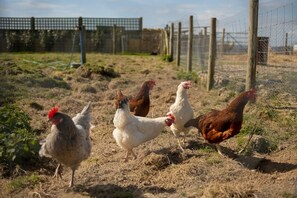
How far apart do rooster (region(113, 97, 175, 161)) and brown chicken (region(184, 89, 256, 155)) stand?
583 mm

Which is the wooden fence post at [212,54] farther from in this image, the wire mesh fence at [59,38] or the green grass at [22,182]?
the wire mesh fence at [59,38]

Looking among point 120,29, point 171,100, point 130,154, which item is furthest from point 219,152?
point 120,29

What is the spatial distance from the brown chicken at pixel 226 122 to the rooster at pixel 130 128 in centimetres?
58

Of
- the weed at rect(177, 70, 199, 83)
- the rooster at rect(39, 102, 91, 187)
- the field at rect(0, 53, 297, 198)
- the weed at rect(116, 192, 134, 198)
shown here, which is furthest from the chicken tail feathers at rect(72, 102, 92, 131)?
the weed at rect(177, 70, 199, 83)

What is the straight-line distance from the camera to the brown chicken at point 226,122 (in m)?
4.99

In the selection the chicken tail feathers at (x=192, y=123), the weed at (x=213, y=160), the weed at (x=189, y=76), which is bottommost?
the weed at (x=213, y=160)

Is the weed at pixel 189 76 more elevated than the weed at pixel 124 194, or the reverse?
the weed at pixel 189 76

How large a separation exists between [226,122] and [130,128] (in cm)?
135

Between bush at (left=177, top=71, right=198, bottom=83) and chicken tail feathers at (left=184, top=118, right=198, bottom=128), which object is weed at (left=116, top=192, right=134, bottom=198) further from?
bush at (left=177, top=71, right=198, bottom=83)

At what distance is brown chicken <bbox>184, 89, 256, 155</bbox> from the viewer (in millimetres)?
4992

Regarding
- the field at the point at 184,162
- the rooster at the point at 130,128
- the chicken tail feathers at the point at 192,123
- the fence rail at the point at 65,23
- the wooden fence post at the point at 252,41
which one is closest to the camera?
the field at the point at 184,162

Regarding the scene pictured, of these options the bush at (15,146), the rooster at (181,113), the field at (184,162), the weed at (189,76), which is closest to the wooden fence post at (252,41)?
the field at (184,162)

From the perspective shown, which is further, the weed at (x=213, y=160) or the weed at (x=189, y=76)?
the weed at (x=189, y=76)

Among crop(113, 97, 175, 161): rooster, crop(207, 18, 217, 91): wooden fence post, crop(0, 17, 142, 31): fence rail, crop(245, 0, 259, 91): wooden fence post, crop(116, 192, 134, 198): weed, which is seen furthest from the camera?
crop(0, 17, 142, 31): fence rail
